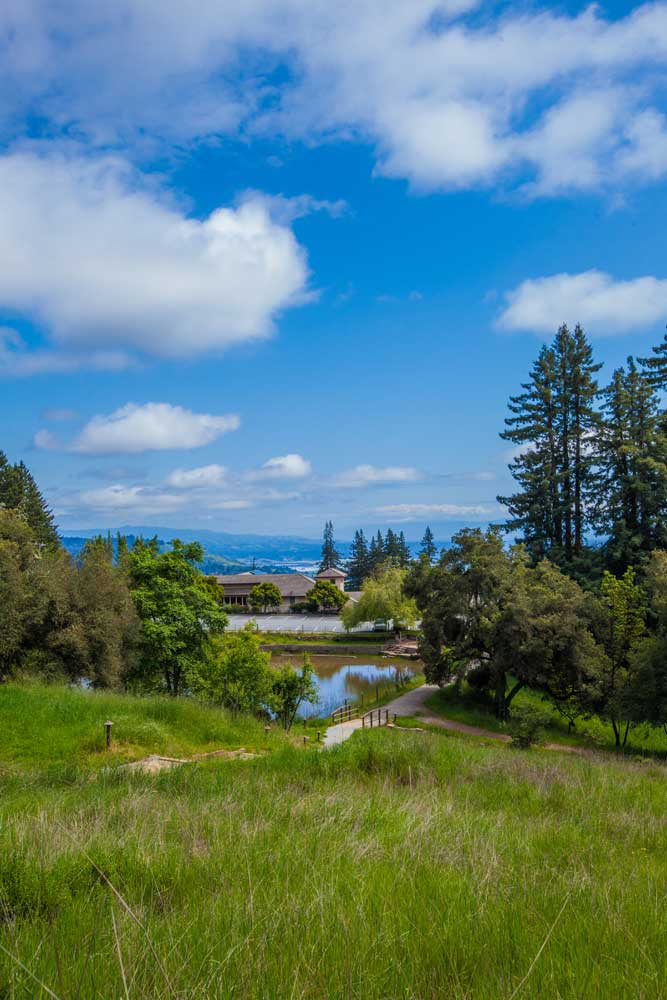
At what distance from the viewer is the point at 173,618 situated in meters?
22.5

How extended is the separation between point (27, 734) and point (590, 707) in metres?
19.1

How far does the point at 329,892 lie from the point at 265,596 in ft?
234

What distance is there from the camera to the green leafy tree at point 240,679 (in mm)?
21031

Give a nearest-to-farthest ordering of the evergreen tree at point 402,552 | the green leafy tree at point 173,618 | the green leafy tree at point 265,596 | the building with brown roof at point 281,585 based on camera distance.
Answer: the green leafy tree at point 173,618
the green leafy tree at point 265,596
the building with brown roof at point 281,585
the evergreen tree at point 402,552

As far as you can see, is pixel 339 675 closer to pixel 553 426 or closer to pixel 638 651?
pixel 553 426

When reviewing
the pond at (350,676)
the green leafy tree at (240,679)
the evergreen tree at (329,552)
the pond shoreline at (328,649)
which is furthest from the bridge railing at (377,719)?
the evergreen tree at (329,552)

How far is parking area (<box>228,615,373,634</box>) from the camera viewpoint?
60219mm

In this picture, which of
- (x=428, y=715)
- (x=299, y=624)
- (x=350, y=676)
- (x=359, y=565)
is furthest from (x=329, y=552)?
(x=428, y=715)

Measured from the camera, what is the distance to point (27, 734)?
10.3 meters

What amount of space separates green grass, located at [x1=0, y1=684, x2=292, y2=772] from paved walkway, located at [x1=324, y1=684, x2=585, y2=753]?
17.5 feet

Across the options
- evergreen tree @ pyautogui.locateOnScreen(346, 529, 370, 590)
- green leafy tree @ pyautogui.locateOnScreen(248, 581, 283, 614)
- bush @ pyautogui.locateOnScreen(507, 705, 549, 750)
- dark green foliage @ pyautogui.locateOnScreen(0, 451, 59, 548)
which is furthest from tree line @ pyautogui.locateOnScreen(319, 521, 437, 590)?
bush @ pyautogui.locateOnScreen(507, 705, 549, 750)

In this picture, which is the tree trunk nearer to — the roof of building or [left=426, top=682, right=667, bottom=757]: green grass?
[left=426, top=682, right=667, bottom=757]: green grass

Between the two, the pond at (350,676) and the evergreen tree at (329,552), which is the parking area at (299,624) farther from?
the evergreen tree at (329,552)

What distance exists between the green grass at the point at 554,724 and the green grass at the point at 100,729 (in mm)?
12357
